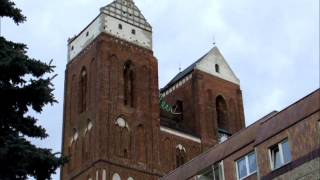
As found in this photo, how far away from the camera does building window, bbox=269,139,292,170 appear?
79.6ft

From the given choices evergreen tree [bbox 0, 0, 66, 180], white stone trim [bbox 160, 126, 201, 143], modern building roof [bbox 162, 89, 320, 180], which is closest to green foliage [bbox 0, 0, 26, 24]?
evergreen tree [bbox 0, 0, 66, 180]

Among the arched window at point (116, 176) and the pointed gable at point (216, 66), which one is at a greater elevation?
the pointed gable at point (216, 66)

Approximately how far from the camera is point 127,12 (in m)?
55.9

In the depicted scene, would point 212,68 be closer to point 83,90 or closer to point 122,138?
point 83,90

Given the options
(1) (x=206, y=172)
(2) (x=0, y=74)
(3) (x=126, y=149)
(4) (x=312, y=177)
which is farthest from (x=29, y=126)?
(3) (x=126, y=149)

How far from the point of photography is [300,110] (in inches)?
947

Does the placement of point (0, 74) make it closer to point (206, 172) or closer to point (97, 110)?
point (206, 172)

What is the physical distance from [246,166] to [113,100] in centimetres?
2468

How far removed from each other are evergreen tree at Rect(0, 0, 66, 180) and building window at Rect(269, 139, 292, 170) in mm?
11592

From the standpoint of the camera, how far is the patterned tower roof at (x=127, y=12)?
2147 inches

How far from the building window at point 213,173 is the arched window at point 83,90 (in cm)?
2486

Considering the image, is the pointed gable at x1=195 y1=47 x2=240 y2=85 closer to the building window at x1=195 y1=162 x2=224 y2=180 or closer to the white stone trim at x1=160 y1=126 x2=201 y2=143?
the white stone trim at x1=160 y1=126 x2=201 y2=143

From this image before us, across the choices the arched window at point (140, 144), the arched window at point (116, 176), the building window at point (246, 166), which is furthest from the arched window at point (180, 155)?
the building window at point (246, 166)

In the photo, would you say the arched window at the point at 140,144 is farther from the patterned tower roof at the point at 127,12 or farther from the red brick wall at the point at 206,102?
the patterned tower roof at the point at 127,12
